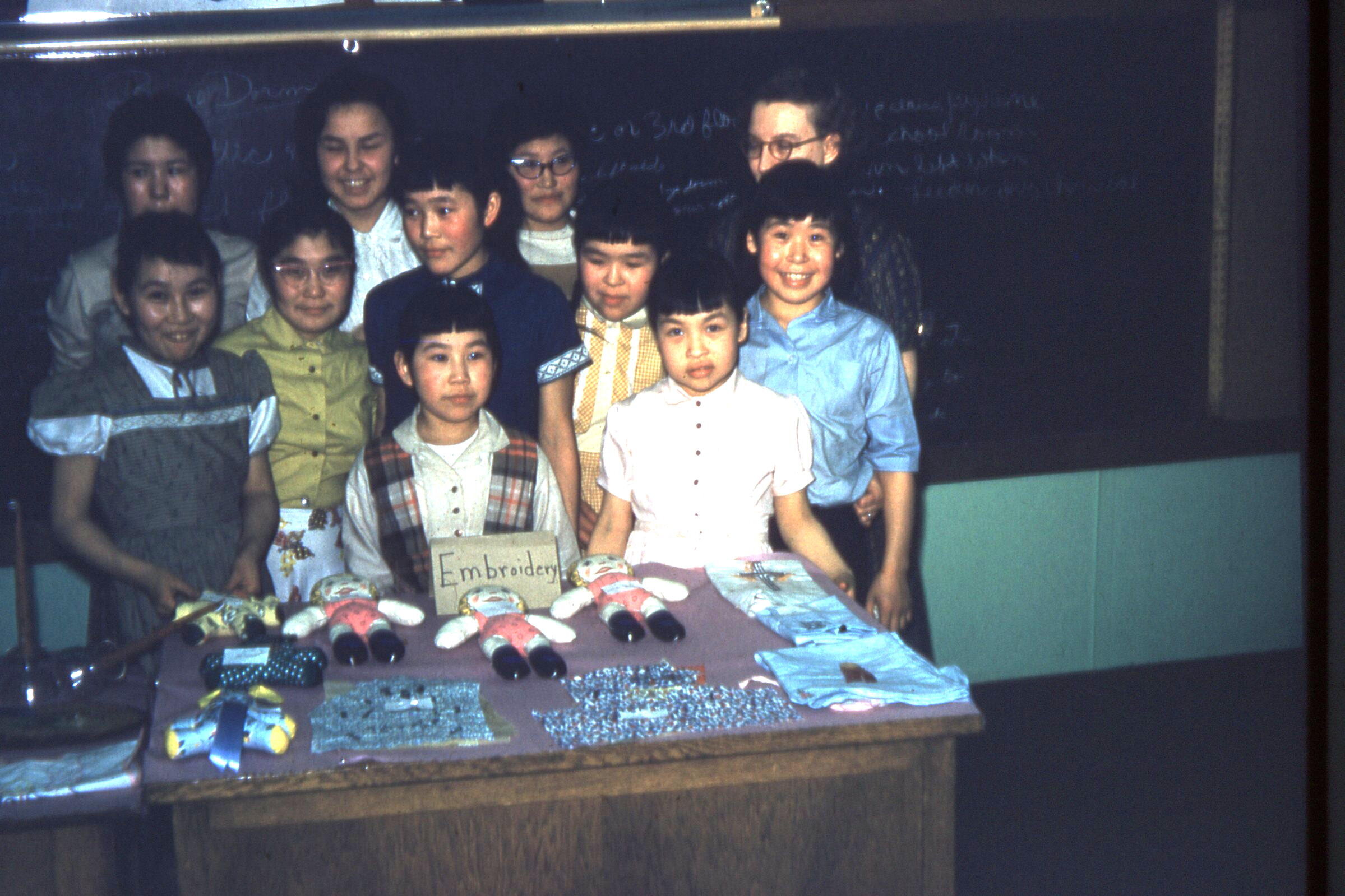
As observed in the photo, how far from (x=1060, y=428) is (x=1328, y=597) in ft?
3.61

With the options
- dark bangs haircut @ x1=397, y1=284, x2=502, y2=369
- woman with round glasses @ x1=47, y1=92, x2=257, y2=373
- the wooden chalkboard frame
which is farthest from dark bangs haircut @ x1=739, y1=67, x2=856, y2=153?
woman with round glasses @ x1=47, y1=92, x2=257, y2=373

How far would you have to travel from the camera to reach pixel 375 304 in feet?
8.46

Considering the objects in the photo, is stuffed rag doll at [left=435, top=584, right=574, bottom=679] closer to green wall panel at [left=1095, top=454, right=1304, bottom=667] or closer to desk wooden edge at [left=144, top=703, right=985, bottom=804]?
desk wooden edge at [left=144, top=703, right=985, bottom=804]

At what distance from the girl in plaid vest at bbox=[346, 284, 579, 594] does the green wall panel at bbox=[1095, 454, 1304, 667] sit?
69.0 inches

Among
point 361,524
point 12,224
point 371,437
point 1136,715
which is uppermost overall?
point 12,224

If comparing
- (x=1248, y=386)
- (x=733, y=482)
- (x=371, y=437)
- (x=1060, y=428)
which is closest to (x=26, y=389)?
(x=371, y=437)

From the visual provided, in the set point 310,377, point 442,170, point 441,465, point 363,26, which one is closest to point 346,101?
point 363,26

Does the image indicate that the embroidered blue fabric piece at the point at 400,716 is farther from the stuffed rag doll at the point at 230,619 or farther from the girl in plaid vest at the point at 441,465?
the girl in plaid vest at the point at 441,465

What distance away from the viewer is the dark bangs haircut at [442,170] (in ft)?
8.30

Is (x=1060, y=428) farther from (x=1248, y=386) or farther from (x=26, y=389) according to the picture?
(x=26, y=389)

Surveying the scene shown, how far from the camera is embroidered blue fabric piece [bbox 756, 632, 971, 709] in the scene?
5.68ft

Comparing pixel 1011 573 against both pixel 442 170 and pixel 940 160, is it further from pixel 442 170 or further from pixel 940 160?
pixel 442 170

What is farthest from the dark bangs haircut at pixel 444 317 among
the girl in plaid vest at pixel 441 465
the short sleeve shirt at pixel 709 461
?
the short sleeve shirt at pixel 709 461

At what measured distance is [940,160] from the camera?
304cm
